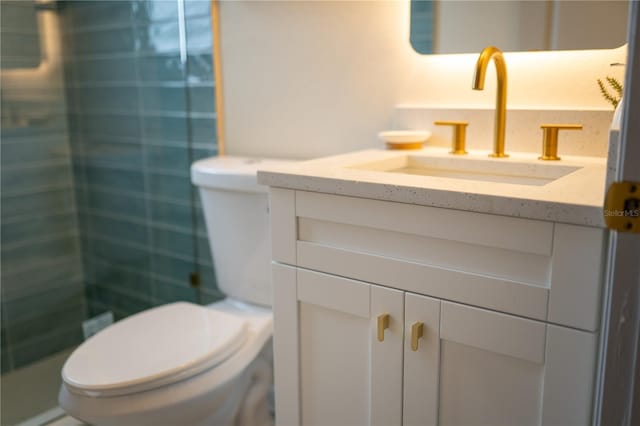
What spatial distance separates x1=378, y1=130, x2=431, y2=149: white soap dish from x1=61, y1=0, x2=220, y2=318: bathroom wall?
67 centimetres

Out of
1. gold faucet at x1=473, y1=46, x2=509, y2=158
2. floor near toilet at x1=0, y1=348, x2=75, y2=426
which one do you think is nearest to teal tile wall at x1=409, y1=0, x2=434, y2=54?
gold faucet at x1=473, y1=46, x2=509, y2=158

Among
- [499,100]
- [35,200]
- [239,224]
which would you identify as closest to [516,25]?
[499,100]

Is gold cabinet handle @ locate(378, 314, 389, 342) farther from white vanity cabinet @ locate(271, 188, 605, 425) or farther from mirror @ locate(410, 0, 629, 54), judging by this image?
mirror @ locate(410, 0, 629, 54)

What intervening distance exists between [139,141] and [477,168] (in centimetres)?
127

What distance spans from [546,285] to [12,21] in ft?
6.17

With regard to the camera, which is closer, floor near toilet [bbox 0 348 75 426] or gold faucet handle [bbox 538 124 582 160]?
gold faucet handle [bbox 538 124 582 160]

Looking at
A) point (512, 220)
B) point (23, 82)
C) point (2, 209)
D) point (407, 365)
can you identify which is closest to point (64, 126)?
point (23, 82)

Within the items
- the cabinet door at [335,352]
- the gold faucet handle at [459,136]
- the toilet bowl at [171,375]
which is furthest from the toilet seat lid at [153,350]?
the gold faucet handle at [459,136]

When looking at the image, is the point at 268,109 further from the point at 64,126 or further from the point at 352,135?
the point at 64,126

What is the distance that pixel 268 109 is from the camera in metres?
1.91

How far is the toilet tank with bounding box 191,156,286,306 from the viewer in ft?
5.66

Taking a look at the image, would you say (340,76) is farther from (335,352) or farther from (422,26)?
(335,352)

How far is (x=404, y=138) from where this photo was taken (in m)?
1.57

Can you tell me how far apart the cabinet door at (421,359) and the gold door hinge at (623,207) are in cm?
A: 37
